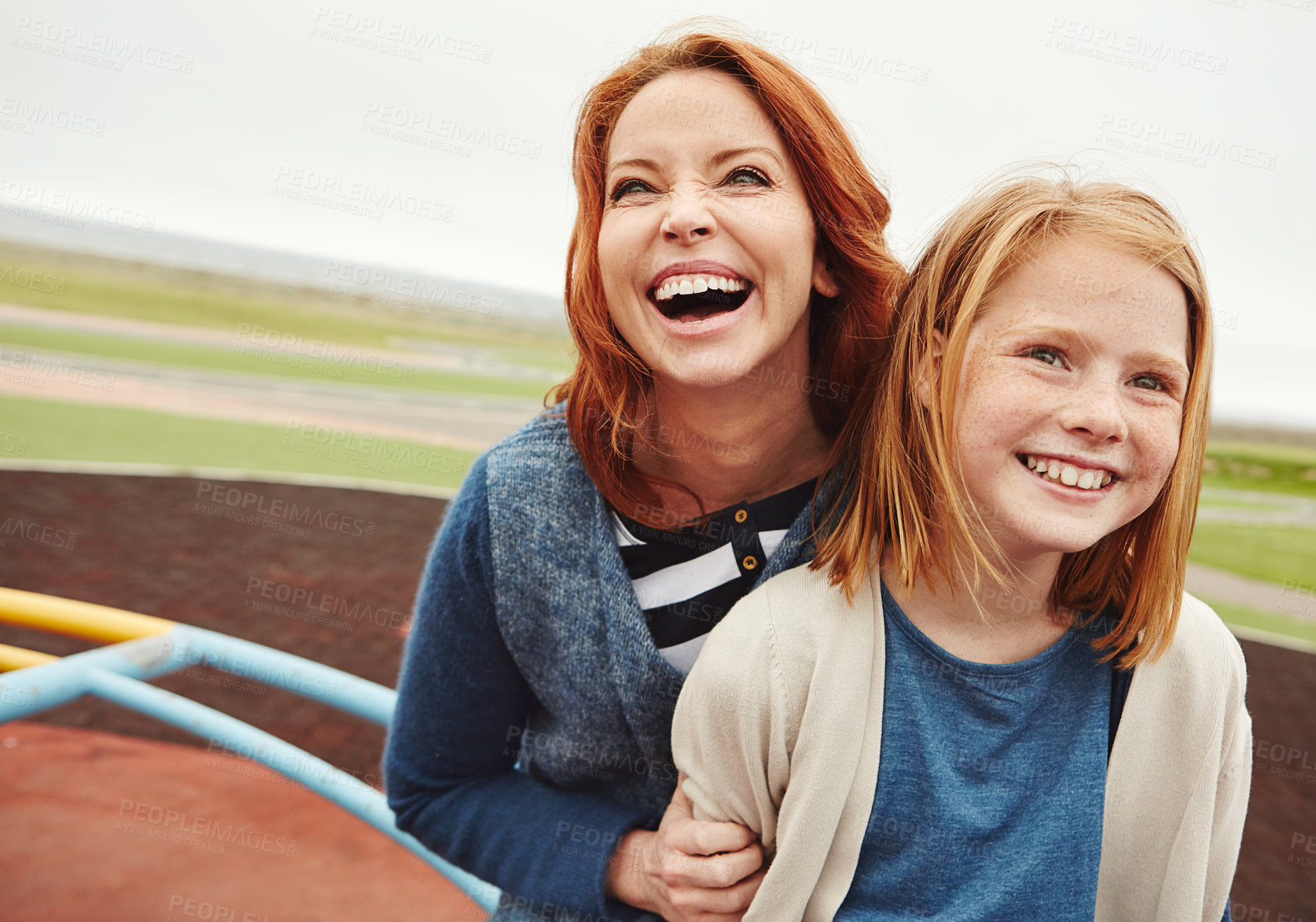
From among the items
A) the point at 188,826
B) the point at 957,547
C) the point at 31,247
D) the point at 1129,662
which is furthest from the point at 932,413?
the point at 31,247

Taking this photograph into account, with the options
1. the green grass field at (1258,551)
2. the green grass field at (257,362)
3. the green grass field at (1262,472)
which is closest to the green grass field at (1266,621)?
the green grass field at (1258,551)

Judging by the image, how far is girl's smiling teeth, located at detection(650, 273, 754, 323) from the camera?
51.6 inches

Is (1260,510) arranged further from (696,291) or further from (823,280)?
(696,291)

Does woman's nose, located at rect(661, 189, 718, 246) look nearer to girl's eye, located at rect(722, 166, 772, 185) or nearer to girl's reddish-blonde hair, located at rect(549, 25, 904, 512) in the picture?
girl's eye, located at rect(722, 166, 772, 185)

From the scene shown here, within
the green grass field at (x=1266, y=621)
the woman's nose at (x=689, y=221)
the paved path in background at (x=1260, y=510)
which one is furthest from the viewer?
the paved path in background at (x=1260, y=510)

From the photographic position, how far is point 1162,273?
112 centimetres

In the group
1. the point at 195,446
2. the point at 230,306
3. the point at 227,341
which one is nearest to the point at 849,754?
the point at 195,446

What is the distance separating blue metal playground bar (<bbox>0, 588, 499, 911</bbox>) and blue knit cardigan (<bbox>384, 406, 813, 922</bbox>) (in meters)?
0.23

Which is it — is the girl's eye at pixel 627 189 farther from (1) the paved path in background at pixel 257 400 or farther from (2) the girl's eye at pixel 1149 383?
(1) the paved path in background at pixel 257 400

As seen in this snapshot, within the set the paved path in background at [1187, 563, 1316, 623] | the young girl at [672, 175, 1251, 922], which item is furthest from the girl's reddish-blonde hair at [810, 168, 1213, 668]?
the paved path in background at [1187, 563, 1316, 623]

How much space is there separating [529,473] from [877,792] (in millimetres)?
716

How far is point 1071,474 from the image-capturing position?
3.59ft

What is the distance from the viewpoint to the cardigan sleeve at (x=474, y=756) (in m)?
1.50

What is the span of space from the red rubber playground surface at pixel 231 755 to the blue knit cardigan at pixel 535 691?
1869 millimetres
